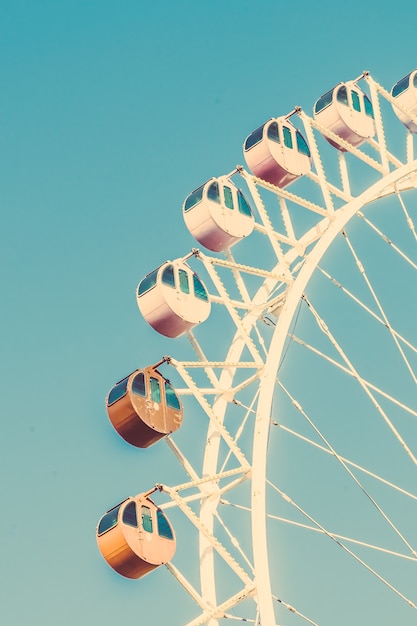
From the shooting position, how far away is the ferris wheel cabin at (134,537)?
22.9 meters

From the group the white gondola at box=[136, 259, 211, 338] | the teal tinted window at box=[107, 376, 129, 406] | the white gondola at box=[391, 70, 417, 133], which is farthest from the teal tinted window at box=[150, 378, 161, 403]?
the white gondola at box=[391, 70, 417, 133]

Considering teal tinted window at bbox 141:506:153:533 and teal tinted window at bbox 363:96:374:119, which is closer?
teal tinted window at bbox 141:506:153:533

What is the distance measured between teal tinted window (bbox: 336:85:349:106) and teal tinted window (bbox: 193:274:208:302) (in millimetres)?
5602

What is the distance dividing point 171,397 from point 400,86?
1026cm

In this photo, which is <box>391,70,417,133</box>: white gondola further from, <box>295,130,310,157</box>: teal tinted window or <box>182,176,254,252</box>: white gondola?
<box>182,176,254,252</box>: white gondola

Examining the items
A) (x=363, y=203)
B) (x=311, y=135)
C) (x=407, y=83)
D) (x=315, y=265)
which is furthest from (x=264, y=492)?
(x=407, y=83)

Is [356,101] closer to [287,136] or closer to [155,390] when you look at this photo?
[287,136]

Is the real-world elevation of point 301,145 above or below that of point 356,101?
below

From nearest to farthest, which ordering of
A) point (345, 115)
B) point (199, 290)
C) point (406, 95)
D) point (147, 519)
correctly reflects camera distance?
point (147, 519)
point (199, 290)
point (345, 115)
point (406, 95)

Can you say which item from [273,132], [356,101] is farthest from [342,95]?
[273,132]

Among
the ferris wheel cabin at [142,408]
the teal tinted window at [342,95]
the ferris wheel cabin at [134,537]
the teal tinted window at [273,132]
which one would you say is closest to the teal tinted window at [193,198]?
the teal tinted window at [273,132]

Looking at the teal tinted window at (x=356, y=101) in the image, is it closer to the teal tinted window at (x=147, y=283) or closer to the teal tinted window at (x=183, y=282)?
the teal tinted window at (x=183, y=282)

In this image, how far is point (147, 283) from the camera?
25891 mm

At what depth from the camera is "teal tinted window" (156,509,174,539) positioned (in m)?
23.5
